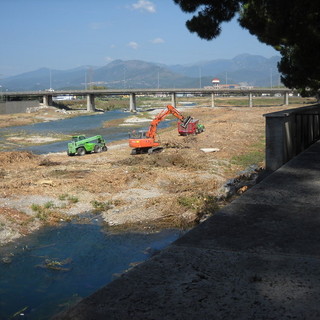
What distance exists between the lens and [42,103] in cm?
12688

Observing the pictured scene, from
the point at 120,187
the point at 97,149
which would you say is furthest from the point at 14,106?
the point at 120,187

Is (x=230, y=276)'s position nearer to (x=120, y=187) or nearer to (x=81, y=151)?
(x=120, y=187)

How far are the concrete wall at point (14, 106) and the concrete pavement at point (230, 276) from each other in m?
110

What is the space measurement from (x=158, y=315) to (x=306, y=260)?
95.3 inches

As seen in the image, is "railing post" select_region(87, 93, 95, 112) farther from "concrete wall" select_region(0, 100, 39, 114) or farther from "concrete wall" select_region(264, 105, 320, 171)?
"concrete wall" select_region(264, 105, 320, 171)

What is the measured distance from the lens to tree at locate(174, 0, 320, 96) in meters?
13.5

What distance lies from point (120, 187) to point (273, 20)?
11465 millimetres

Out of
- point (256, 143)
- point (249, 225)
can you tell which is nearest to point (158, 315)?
point (249, 225)

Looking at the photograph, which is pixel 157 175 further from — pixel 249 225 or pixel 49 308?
pixel 249 225

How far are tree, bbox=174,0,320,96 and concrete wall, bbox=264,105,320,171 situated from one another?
2693 mm

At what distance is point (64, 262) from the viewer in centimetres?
1339

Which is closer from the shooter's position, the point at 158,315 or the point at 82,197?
the point at 158,315

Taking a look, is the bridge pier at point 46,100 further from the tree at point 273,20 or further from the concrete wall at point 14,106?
the tree at point 273,20

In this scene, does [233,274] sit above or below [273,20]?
below
